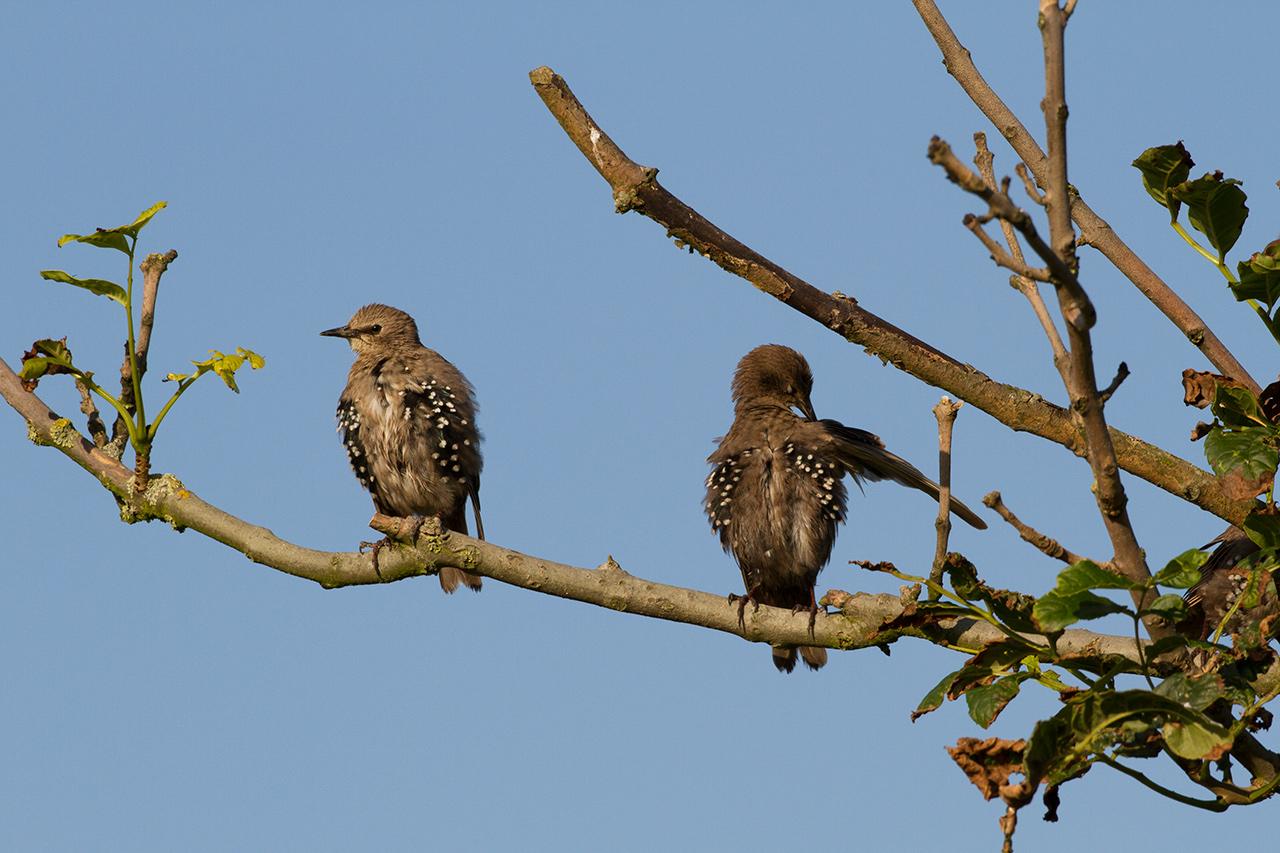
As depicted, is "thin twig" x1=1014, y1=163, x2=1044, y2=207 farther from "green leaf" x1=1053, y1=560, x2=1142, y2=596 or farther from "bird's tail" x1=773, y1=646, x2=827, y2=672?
"bird's tail" x1=773, y1=646, x2=827, y2=672

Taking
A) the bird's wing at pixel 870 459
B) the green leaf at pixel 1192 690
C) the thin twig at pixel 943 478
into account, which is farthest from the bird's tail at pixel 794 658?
the green leaf at pixel 1192 690

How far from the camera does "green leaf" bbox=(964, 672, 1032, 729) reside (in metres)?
3.25

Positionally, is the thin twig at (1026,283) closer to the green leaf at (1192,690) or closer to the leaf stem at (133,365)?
the green leaf at (1192,690)

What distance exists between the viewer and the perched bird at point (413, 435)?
768 centimetres

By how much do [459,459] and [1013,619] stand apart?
15.9ft

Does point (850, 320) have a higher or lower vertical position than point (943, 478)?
higher

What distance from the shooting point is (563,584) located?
4184 mm

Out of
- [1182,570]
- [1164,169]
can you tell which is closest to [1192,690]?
[1182,570]

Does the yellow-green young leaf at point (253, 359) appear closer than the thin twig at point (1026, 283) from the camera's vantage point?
No

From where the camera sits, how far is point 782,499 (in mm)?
7020

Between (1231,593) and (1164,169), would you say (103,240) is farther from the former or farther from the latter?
A: (1231,593)

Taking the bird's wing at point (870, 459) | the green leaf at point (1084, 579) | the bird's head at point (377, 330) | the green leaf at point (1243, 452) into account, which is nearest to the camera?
the green leaf at point (1084, 579)

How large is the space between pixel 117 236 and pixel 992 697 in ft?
9.21

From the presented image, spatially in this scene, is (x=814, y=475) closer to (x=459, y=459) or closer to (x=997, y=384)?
(x=459, y=459)
